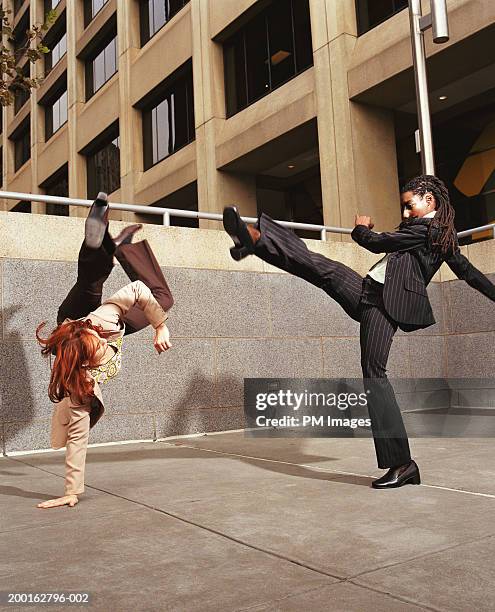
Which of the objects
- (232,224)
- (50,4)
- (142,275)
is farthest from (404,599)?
(50,4)

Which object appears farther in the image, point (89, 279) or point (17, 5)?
point (17, 5)

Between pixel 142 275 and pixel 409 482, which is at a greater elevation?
pixel 142 275

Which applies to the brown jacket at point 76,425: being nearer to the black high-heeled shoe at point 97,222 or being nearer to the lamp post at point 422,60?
the black high-heeled shoe at point 97,222

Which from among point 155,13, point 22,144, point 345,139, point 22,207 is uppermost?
point 22,144

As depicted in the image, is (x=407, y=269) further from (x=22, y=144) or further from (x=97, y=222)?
(x=22, y=144)

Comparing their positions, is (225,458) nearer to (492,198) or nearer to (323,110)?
(323,110)

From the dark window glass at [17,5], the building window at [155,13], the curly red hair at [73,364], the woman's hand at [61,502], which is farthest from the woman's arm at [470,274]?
the dark window glass at [17,5]

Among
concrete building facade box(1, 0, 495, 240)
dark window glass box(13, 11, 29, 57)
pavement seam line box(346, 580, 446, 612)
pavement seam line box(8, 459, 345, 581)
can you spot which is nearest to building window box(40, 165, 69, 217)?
concrete building facade box(1, 0, 495, 240)

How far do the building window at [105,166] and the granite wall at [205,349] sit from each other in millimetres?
15640

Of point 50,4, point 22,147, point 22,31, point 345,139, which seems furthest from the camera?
point 22,147

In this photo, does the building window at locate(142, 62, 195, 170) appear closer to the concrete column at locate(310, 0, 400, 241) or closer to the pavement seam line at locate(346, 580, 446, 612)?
the concrete column at locate(310, 0, 400, 241)

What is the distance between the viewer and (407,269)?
4.70 meters

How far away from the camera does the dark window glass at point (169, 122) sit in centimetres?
2034

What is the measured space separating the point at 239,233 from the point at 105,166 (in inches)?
847
